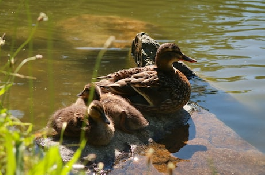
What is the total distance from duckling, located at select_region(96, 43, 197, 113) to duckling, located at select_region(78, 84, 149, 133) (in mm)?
315

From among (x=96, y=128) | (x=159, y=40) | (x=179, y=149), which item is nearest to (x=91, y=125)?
(x=96, y=128)

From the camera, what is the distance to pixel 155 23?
1182 centimetres

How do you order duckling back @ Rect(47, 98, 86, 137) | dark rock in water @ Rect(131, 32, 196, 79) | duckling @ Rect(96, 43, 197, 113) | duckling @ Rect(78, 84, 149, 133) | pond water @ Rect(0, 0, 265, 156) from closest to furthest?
duckling back @ Rect(47, 98, 86, 137) → duckling @ Rect(78, 84, 149, 133) → duckling @ Rect(96, 43, 197, 113) → pond water @ Rect(0, 0, 265, 156) → dark rock in water @ Rect(131, 32, 196, 79)

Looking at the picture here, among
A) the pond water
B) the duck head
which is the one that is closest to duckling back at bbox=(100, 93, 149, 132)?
the pond water

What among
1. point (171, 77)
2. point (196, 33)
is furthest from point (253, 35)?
point (171, 77)

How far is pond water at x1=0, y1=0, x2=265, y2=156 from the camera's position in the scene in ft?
20.9

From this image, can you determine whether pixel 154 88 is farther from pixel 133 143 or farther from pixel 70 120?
pixel 70 120

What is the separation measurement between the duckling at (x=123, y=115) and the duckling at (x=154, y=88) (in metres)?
0.31

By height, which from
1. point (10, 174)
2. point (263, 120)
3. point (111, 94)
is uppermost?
point (10, 174)

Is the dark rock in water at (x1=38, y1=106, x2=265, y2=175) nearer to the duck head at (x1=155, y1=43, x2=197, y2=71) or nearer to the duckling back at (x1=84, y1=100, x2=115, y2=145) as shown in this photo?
the duckling back at (x1=84, y1=100, x2=115, y2=145)

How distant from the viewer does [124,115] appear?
488 cm

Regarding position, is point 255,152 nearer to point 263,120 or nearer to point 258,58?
point 263,120

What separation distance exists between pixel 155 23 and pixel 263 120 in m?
6.12

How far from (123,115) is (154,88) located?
650mm
